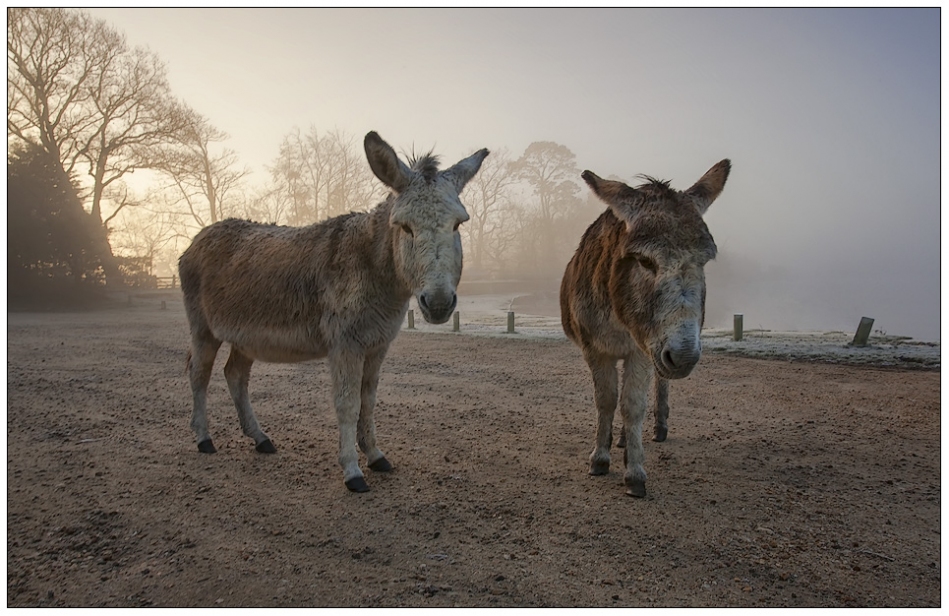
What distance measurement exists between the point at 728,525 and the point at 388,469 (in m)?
2.62

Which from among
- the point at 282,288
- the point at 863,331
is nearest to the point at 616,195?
the point at 282,288

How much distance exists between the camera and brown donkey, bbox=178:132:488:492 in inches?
144

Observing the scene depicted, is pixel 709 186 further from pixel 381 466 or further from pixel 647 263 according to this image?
pixel 381 466

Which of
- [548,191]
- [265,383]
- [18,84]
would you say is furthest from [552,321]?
[18,84]

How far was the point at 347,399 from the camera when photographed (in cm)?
414

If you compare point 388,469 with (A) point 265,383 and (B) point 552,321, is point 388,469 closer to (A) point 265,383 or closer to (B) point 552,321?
(A) point 265,383

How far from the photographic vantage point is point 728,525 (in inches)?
140

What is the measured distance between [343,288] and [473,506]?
1.92m

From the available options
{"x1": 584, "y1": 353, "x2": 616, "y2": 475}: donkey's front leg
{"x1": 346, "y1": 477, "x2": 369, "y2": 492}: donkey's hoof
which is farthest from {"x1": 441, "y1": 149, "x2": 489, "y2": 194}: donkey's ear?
{"x1": 346, "y1": 477, "x2": 369, "y2": 492}: donkey's hoof

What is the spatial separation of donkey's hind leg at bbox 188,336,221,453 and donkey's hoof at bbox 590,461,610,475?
11.6 ft

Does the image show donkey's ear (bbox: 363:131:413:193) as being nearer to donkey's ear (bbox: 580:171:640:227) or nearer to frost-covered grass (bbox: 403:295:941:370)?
donkey's ear (bbox: 580:171:640:227)

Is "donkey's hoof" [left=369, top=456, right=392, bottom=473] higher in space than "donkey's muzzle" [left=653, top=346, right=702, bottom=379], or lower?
lower

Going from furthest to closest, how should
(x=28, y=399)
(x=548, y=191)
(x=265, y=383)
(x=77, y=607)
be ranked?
(x=548, y=191), (x=265, y=383), (x=28, y=399), (x=77, y=607)

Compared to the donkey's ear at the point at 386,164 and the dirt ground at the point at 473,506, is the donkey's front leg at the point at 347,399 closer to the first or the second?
the dirt ground at the point at 473,506
